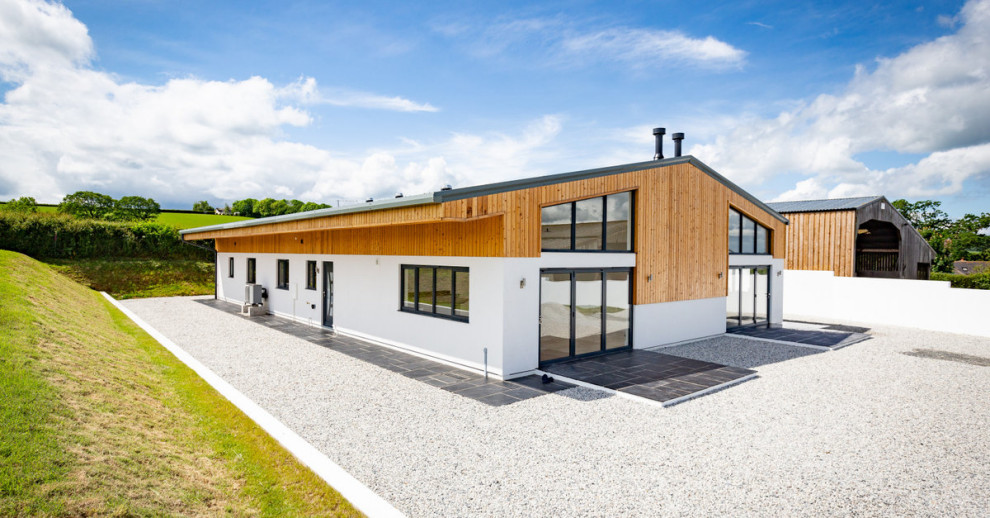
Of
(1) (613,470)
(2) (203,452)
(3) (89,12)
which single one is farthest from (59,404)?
(3) (89,12)

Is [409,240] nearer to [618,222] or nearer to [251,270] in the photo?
[618,222]

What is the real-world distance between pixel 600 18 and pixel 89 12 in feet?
35.6

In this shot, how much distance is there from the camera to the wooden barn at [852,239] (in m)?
18.1

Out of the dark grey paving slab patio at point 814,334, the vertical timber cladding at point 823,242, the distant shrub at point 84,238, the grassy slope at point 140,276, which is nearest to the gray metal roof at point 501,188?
the dark grey paving slab patio at point 814,334

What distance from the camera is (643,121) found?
14.4 meters

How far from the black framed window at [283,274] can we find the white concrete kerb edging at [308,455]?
6.77 meters

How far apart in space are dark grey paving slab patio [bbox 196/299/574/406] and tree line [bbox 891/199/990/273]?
49.4m

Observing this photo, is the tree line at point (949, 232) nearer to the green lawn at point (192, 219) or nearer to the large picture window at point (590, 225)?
the large picture window at point (590, 225)

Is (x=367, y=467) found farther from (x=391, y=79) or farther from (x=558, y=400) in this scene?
(x=391, y=79)

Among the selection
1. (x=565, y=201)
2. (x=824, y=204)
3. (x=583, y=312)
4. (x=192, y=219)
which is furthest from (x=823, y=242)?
(x=192, y=219)

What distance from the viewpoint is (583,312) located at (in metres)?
8.79

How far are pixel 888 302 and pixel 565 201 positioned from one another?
45.4ft

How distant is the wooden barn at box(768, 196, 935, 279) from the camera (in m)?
18.1

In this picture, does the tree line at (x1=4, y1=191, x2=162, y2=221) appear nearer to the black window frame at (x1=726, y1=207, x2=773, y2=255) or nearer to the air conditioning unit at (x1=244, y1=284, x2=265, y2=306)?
the air conditioning unit at (x1=244, y1=284, x2=265, y2=306)
